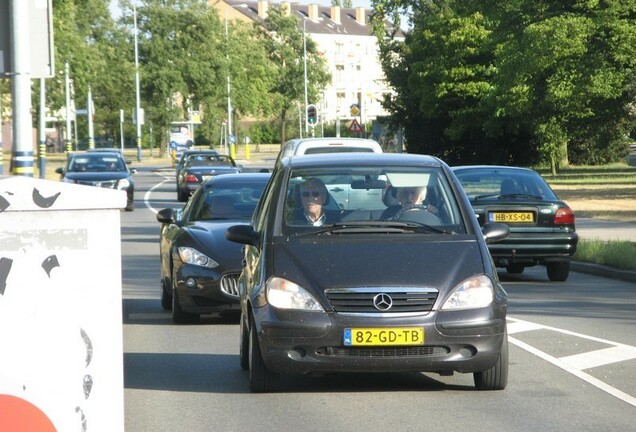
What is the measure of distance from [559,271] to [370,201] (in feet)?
30.0

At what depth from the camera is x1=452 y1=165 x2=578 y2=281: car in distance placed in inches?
723

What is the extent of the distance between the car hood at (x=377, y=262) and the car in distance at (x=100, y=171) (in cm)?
2717

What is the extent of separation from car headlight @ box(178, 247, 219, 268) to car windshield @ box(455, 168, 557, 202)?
655 centimetres

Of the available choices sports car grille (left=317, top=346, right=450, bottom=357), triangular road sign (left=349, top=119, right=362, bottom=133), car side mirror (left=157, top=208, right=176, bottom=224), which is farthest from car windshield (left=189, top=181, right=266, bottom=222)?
triangular road sign (left=349, top=119, right=362, bottom=133)

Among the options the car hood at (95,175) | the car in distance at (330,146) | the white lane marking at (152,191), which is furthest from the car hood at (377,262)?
the car hood at (95,175)

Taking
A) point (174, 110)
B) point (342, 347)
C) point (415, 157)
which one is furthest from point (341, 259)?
point (174, 110)

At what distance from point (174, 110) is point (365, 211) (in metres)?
91.3

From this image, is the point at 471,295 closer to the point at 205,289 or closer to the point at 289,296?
the point at 289,296

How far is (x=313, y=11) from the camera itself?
174 m

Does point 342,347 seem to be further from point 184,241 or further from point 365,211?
point 184,241

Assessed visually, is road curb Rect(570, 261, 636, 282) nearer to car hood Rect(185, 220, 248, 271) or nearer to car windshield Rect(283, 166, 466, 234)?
car hood Rect(185, 220, 248, 271)

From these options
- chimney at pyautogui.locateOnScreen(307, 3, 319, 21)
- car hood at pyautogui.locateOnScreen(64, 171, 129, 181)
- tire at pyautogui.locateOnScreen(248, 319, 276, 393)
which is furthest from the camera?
chimney at pyautogui.locateOnScreen(307, 3, 319, 21)

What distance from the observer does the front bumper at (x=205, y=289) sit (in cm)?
1305

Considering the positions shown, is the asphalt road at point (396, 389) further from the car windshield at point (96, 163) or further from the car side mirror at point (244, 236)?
the car windshield at point (96, 163)
